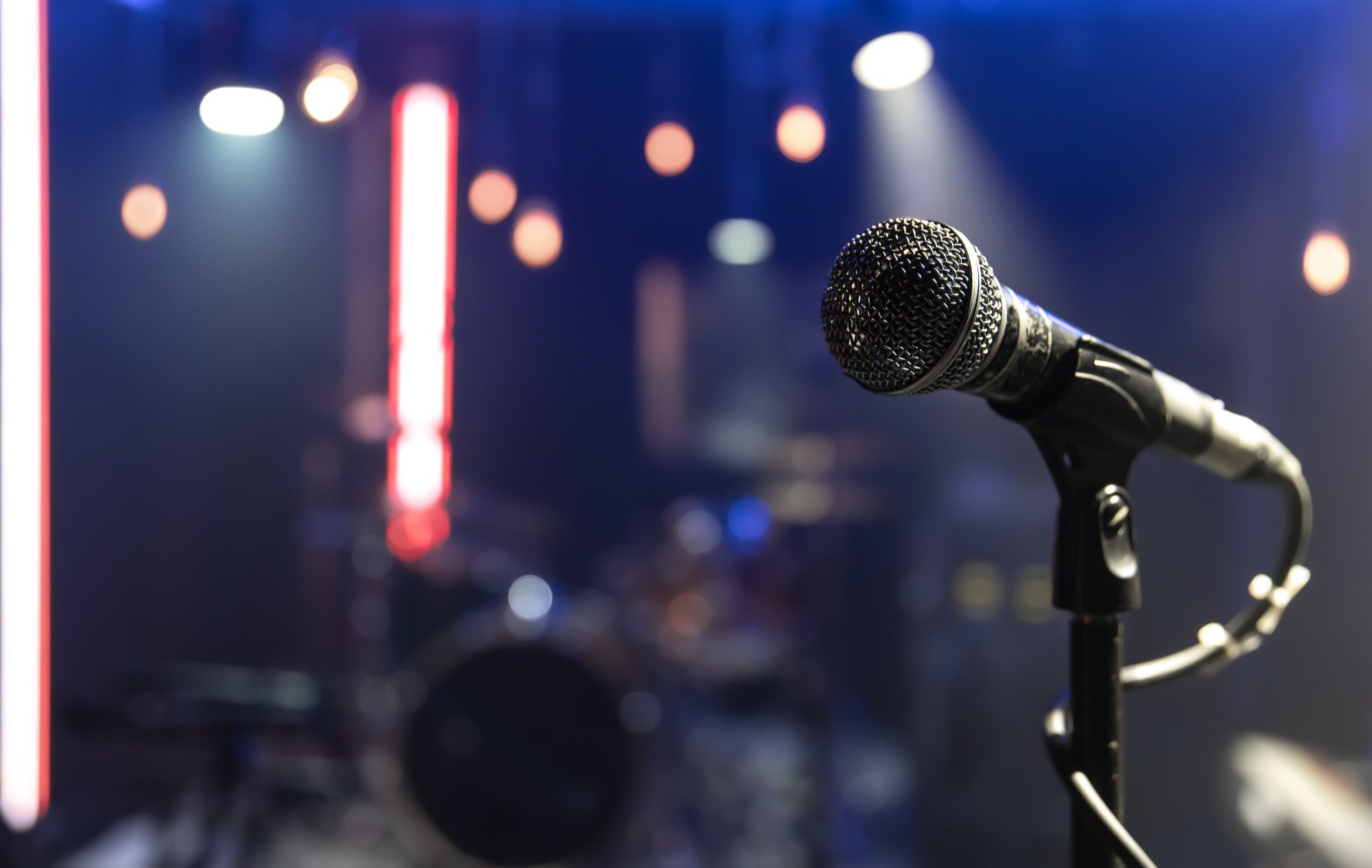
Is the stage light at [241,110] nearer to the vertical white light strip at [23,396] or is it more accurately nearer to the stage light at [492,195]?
the vertical white light strip at [23,396]

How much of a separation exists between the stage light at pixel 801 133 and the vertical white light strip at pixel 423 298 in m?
1.17

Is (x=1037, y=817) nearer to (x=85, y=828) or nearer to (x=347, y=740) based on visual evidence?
(x=347, y=740)

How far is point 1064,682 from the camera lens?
2824 mm

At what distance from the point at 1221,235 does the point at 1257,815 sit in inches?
66.9

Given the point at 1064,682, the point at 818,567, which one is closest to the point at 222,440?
the point at 818,567

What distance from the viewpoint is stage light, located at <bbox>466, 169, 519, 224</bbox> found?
345 cm

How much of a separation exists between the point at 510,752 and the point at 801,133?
2193mm

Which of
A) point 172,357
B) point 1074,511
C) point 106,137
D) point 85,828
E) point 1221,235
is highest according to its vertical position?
point 106,137

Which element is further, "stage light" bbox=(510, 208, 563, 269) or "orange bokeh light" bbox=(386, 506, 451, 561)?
"stage light" bbox=(510, 208, 563, 269)

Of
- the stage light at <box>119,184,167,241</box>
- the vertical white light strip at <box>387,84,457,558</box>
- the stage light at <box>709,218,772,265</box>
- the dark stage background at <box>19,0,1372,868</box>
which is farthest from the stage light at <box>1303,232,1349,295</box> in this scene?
the stage light at <box>119,184,167,241</box>

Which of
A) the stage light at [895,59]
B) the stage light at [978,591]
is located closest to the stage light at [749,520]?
the stage light at [978,591]

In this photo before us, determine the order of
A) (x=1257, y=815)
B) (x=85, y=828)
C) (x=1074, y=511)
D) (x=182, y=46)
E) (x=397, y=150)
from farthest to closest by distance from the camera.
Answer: (x=397, y=150), (x=182, y=46), (x=85, y=828), (x=1257, y=815), (x=1074, y=511)

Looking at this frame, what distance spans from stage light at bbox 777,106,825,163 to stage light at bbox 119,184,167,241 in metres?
2.16

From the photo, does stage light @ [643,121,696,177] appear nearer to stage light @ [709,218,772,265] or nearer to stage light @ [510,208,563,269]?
stage light @ [709,218,772,265]
